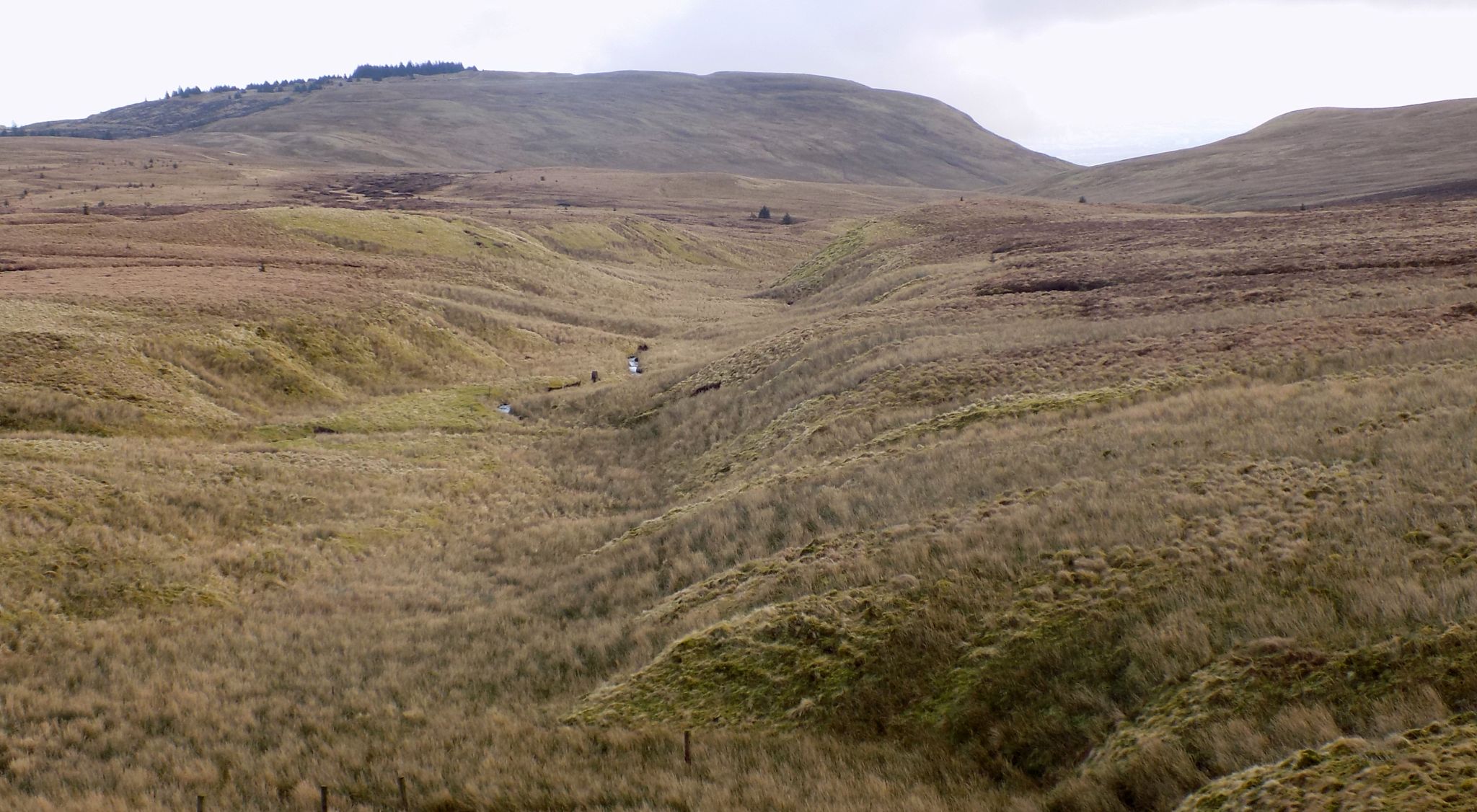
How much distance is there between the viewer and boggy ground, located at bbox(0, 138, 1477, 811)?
827 cm

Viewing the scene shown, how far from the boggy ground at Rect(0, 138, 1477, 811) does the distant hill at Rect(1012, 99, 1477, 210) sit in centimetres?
5410

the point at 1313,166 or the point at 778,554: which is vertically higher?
the point at 1313,166

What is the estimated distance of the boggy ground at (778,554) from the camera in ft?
27.1

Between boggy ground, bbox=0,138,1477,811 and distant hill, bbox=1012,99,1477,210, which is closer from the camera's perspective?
boggy ground, bbox=0,138,1477,811

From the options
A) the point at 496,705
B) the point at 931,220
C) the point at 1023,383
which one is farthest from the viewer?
the point at 931,220

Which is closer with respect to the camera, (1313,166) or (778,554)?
(778,554)

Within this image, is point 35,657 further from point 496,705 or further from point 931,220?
point 931,220

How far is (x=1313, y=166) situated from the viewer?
108875 millimetres

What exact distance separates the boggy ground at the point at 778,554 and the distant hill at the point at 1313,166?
54098mm

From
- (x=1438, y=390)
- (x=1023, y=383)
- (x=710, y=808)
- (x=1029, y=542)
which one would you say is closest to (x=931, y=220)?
(x=1023, y=383)

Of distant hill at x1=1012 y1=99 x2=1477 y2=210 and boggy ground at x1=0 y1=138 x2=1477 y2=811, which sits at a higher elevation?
distant hill at x1=1012 y1=99 x2=1477 y2=210

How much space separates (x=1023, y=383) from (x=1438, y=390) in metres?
8.60

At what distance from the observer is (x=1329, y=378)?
18.0m

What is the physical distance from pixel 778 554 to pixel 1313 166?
123 m
